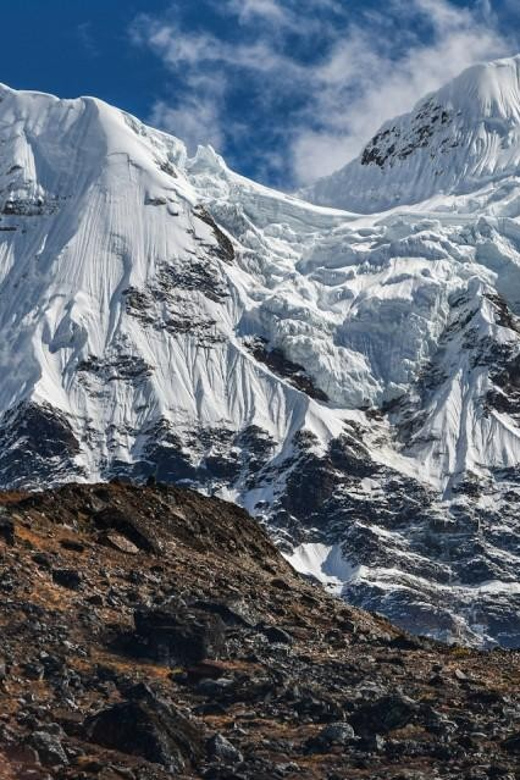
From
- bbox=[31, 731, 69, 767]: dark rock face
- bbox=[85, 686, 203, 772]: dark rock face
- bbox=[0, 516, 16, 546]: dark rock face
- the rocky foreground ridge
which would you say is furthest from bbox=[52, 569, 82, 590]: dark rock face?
bbox=[31, 731, 69, 767]: dark rock face

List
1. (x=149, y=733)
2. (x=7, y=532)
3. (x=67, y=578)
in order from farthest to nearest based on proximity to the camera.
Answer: (x=7, y=532)
(x=67, y=578)
(x=149, y=733)

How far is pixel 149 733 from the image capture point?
5147 centimetres

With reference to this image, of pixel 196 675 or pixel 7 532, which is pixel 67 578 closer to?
pixel 7 532

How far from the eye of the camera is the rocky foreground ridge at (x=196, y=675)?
5150 cm

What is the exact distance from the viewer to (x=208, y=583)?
72.9 meters

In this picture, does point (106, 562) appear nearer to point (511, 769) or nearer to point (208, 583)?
point (208, 583)

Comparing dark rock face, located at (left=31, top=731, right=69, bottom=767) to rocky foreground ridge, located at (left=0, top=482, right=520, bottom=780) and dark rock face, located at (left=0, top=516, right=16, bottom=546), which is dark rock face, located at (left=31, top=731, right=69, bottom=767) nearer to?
rocky foreground ridge, located at (left=0, top=482, right=520, bottom=780)

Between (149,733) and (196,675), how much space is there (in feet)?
27.2

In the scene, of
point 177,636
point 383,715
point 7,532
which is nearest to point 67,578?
point 7,532

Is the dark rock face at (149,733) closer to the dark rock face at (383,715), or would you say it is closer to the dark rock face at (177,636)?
the dark rock face at (383,715)

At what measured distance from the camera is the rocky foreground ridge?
5150 centimetres

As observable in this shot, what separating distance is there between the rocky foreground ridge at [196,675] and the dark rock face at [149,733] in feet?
0.13

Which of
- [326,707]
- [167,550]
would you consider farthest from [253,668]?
[167,550]

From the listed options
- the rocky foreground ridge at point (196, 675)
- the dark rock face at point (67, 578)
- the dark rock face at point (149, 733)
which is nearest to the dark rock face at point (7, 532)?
the rocky foreground ridge at point (196, 675)
